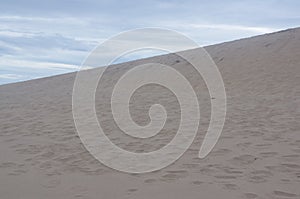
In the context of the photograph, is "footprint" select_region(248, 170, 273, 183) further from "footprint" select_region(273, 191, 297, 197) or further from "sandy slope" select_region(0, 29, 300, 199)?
"footprint" select_region(273, 191, 297, 197)

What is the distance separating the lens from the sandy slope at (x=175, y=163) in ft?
11.5

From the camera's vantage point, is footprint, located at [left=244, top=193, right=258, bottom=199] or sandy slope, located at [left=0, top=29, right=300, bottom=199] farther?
sandy slope, located at [left=0, top=29, right=300, bottom=199]

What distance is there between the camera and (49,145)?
5.55 metres

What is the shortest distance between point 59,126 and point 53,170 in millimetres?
2921

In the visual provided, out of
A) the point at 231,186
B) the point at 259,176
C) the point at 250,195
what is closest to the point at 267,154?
the point at 259,176

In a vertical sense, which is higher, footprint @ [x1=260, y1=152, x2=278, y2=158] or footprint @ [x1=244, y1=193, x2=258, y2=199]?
footprint @ [x1=260, y1=152, x2=278, y2=158]

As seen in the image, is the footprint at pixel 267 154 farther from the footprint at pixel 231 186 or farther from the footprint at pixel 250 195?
the footprint at pixel 250 195

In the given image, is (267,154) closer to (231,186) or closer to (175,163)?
(175,163)

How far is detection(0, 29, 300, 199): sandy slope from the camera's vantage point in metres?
3.49

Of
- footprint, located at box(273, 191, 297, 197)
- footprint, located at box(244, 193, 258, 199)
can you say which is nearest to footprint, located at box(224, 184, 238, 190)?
footprint, located at box(244, 193, 258, 199)

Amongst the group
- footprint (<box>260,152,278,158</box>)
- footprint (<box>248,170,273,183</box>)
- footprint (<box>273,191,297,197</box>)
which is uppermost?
footprint (<box>260,152,278,158</box>)

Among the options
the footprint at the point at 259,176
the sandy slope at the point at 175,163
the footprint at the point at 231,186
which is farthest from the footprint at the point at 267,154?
the footprint at the point at 231,186

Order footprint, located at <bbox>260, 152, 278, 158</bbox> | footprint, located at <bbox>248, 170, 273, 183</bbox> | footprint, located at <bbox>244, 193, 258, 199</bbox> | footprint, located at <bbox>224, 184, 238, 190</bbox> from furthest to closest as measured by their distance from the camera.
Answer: footprint, located at <bbox>260, 152, 278, 158</bbox> < footprint, located at <bbox>248, 170, 273, 183</bbox> < footprint, located at <bbox>224, 184, 238, 190</bbox> < footprint, located at <bbox>244, 193, 258, 199</bbox>

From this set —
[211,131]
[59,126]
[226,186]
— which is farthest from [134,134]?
[226,186]
